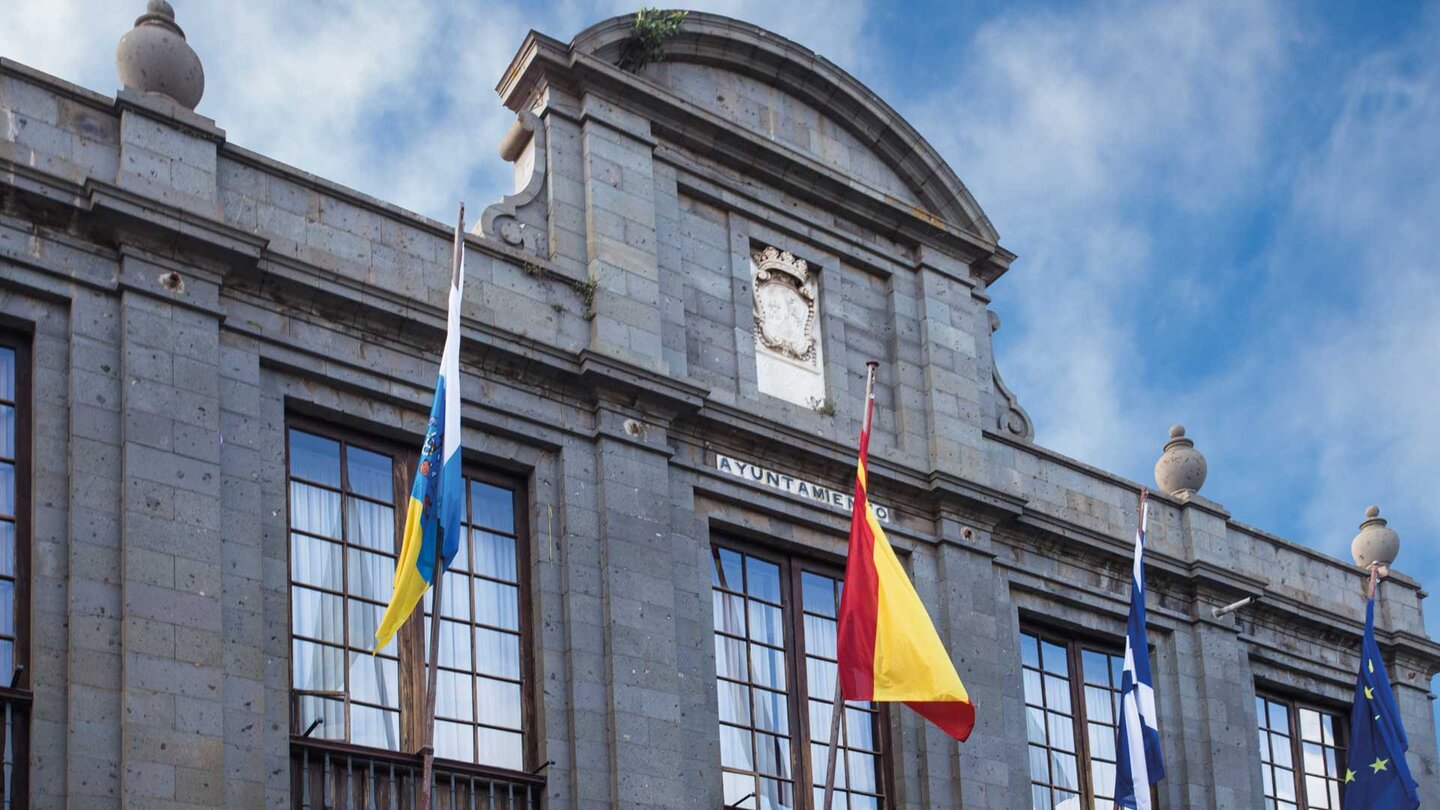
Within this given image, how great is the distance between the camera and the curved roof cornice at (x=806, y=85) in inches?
896

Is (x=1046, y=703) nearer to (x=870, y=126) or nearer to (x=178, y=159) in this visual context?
(x=870, y=126)

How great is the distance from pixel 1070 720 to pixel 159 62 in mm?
11883

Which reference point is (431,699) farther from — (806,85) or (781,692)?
(806,85)

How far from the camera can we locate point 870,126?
84.1 feet

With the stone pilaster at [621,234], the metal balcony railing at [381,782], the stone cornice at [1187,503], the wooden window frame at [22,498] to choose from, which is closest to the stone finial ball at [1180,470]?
the stone cornice at [1187,503]

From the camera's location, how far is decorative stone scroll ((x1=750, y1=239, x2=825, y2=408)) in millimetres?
23422

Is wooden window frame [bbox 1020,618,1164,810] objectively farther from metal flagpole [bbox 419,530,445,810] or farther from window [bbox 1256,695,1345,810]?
metal flagpole [bbox 419,530,445,810]

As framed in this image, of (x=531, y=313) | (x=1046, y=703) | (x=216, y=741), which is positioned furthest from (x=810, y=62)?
(x=216, y=741)

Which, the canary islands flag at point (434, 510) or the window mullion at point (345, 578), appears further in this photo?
the window mullion at point (345, 578)

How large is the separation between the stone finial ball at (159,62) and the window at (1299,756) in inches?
571

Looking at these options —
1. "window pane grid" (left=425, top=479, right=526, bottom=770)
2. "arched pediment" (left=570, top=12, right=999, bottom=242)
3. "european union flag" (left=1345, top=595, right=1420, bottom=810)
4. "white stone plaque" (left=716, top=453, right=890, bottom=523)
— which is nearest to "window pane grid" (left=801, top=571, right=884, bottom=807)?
"white stone plaque" (left=716, top=453, right=890, bottom=523)

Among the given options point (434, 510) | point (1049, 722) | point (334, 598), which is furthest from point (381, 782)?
point (1049, 722)

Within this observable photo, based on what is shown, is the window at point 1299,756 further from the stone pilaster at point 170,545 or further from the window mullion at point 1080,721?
the stone pilaster at point 170,545

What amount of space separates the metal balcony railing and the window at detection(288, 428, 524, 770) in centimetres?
25
